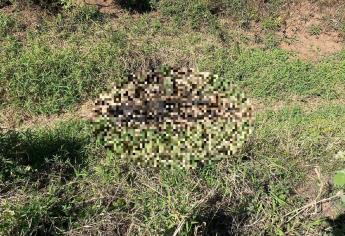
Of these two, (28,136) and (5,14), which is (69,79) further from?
(5,14)

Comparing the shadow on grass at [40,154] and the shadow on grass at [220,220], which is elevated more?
the shadow on grass at [40,154]

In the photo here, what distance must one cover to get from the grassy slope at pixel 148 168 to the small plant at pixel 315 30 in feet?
2.30

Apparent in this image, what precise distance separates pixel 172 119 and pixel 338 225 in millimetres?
1970

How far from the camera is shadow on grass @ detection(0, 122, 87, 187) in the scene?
4.30 m

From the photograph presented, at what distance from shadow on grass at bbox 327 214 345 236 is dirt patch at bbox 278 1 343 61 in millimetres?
3266

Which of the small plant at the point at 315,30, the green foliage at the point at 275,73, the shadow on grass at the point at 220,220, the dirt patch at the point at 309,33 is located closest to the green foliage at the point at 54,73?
the green foliage at the point at 275,73

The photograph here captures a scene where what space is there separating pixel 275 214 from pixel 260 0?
187 inches

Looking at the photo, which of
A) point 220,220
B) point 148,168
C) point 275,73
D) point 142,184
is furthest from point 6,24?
point 220,220

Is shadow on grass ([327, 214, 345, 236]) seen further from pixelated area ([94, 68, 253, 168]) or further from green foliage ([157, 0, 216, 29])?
green foliage ([157, 0, 216, 29])

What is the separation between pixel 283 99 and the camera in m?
6.43

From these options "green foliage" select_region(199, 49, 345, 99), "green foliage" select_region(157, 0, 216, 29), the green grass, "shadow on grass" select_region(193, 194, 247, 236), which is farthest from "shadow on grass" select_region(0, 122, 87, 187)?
"green foliage" select_region(157, 0, 216, 29)

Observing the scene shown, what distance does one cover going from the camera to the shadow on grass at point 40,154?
169 inches

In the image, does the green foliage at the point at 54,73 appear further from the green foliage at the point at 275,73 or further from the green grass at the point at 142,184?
the green foliage at the point at 275,73

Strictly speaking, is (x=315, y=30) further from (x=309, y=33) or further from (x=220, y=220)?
(x=220, y=220)
